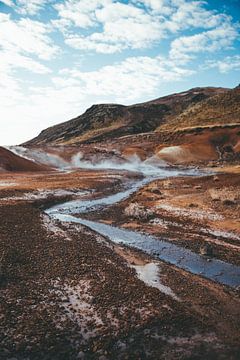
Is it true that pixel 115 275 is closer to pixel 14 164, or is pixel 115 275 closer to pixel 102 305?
pixel 102 305

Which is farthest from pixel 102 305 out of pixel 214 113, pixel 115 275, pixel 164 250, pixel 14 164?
pixel 214 113

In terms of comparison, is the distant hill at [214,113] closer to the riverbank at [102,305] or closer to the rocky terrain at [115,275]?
the rocky terrain at [115,275]

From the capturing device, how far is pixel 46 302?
16.9 m

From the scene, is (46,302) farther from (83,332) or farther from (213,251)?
(213,251)

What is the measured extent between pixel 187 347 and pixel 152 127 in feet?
437

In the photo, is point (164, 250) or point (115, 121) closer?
point (164, 250)

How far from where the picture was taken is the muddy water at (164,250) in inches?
827

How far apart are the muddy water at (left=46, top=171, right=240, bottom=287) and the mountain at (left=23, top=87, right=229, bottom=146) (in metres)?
100.0

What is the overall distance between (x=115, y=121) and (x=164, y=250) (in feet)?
443

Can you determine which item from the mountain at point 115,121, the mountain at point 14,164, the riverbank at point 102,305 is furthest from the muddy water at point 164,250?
the mountain at point 115,121

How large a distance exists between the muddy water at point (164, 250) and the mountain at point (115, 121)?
99992mm

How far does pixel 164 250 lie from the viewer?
25.0 metres

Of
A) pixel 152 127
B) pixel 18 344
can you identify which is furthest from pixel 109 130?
pixel 18 344

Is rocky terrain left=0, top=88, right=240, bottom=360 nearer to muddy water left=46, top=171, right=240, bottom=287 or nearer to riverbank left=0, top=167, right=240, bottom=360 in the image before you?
riverbank left=0, top=167, right=240, bottom=360
